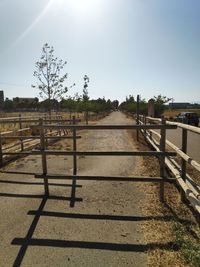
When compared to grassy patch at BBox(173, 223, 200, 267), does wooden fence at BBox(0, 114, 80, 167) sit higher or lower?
higher

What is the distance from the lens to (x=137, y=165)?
30.1 ft

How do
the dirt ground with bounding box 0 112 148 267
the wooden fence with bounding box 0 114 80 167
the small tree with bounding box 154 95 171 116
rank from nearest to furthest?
the dirt ground with bounding box 0 112 148 267 → the wooden fence with bounding box 0 114 80 167 → the small tree with bounding box 154 95 171 116

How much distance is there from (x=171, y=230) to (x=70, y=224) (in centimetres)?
154

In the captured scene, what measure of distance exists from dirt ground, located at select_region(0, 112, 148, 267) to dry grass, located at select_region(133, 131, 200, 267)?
0.51 ft

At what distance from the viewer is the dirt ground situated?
3752 mm

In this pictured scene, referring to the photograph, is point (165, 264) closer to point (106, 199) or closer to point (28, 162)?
point (106, 199)

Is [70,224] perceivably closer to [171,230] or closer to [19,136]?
[171,230]

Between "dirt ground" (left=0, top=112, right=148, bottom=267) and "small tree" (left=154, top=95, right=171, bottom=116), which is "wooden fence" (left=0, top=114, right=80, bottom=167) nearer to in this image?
"dirt ground" (left=0, top=112, right=148, bottom=267)

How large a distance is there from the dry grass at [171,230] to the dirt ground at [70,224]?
0.51ft

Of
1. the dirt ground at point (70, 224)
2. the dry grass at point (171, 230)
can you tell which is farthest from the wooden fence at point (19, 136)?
the dry grass at point (171, 230)

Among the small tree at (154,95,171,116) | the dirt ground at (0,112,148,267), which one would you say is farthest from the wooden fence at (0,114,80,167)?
the small tree at (154,95,171,116)

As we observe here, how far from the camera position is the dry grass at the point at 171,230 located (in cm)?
361

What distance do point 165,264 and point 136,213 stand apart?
1697 millimetres

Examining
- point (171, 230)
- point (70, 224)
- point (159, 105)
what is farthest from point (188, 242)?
point (159, 105)
